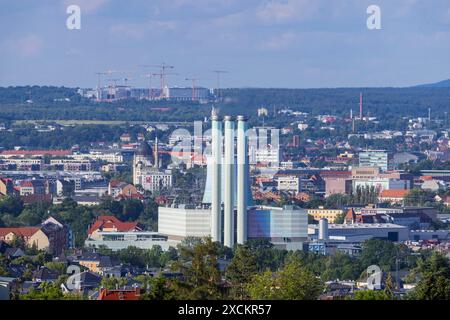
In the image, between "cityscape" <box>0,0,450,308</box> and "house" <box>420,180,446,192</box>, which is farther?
"house" <box>420,180,446,192</box>

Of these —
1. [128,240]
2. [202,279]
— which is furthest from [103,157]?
[202,279]

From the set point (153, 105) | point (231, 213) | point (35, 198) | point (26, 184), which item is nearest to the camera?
point (231, 213)

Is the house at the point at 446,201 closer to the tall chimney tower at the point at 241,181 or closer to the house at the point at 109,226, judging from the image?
the tall chimney tower at the point at 241,181

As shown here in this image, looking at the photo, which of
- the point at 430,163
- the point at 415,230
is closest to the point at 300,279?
the point at 415,230

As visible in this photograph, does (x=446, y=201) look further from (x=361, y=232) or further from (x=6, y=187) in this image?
(x=361, y=232)

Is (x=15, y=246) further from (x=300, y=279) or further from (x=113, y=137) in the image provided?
(x=113, y=137)

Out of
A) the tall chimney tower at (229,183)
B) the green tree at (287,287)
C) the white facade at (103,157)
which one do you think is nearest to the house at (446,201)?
the tall chimney tower at (229,183)

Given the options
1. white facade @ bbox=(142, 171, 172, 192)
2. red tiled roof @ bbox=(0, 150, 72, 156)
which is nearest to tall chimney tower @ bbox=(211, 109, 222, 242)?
white facade @ bbox=(142, 171, 172, 192)

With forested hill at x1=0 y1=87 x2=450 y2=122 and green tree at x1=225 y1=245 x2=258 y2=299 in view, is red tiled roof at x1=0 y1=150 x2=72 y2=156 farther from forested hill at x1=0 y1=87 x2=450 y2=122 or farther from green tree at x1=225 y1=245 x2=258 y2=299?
green tree at x1=225 y1=245 x2=258 y2=299
